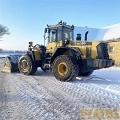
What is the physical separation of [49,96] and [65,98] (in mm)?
539

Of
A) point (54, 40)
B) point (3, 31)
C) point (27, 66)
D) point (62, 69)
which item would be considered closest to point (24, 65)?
point (27, 66)

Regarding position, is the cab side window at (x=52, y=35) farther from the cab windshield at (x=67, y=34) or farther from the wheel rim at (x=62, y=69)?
the wheel rim at (x=62, y=69)

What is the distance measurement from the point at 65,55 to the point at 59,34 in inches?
60.3

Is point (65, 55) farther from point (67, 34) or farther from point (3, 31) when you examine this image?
point (3, 31)

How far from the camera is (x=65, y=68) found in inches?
350

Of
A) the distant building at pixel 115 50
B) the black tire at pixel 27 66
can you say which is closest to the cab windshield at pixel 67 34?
the black tire at pixel 27 66

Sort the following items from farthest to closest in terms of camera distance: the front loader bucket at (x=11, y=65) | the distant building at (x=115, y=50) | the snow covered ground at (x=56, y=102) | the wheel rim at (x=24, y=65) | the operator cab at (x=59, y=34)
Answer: the distant building at (x=115, y=50), the front loader bucket at (x=11, y=65), the wheel rim at (x=24, y=65), the operator cab at (x=59, y=34), the snow covered ground at (x=56, y=102)

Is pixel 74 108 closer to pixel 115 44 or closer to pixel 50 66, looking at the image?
pixel 50 66

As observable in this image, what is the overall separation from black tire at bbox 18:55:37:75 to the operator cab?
1.42 metres

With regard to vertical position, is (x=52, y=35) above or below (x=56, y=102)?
above

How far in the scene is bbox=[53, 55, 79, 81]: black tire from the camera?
8.39m

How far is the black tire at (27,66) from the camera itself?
34.8ft

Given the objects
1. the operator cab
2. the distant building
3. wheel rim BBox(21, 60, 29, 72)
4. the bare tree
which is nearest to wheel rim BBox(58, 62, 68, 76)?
the operator cab

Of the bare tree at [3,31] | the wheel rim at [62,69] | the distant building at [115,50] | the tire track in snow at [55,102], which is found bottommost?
the tire track in snow at [55,102]
